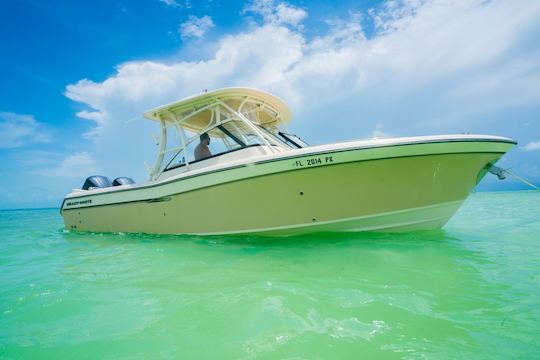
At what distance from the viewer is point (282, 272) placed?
3.03 metres

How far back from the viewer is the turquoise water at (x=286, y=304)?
5.24 feet

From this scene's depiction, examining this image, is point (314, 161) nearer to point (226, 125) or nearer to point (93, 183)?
point (226, 125)

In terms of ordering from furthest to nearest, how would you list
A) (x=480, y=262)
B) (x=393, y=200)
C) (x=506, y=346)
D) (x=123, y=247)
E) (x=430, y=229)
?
(x=123, y=247), (x=430, y=229), (x=393, y=200), (x=480, y=262), (x=506, y=346)

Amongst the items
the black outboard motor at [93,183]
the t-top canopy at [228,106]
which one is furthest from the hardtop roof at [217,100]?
the black outboard motor at [93,183]

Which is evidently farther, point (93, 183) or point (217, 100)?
point (93, 183)

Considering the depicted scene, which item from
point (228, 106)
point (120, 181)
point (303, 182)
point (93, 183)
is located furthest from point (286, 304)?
point (93, 183)

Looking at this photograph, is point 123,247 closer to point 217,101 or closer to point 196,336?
point 217,101

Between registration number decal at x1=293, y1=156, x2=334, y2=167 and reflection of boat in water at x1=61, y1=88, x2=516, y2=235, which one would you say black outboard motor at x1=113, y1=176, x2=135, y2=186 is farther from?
registration number decal at x1=293, y1=156, x2=334, y2=167

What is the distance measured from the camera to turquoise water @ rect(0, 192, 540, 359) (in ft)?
5.24

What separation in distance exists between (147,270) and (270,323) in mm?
2111

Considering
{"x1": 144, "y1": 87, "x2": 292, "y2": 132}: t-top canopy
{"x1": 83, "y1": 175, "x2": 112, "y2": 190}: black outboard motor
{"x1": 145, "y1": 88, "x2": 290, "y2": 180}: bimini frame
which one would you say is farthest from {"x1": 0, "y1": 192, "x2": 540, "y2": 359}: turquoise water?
{"x1": 83, "y1": 175, "x2": 112, "y2": 190}: black outboard motor

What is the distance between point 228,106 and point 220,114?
29 cm

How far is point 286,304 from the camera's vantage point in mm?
2109

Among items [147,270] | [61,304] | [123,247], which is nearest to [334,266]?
[147,270]
